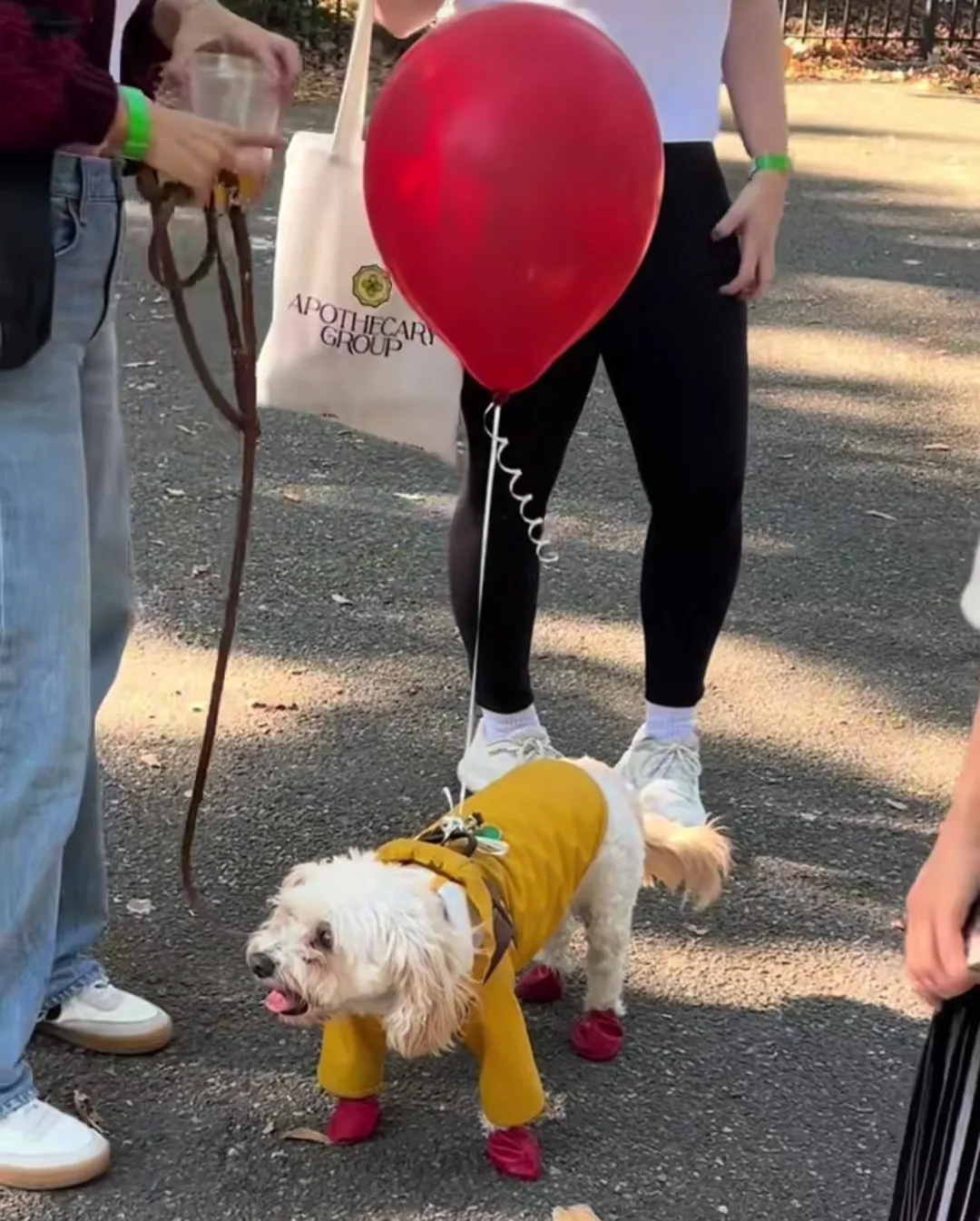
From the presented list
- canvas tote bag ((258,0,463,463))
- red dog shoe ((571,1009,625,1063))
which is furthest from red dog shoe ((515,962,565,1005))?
canvas tote bag ((258,0,463,463))

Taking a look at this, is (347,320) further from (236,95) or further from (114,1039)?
(114,1039)

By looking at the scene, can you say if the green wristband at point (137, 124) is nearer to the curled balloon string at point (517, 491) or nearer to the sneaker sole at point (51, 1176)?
the curled balloon string at point (517, 491)

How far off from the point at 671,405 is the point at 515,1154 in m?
1.27

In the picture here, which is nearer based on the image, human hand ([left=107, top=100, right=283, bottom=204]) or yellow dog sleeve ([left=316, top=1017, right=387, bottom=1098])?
human hand ([left=107, top=100, right=283, bottom=204])

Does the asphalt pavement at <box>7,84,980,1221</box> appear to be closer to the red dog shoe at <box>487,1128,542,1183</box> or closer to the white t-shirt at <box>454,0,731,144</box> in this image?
the red dog shoe at <box>487,1128,542,1183</box>

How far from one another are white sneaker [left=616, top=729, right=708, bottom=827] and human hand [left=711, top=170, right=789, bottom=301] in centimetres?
86

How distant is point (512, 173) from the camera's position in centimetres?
220

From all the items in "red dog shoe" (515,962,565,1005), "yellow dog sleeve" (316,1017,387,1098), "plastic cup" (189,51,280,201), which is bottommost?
"red dog shoe" (515,962,565,1005)

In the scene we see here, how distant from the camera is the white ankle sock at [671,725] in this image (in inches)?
123

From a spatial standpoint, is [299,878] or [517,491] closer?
[299,878]

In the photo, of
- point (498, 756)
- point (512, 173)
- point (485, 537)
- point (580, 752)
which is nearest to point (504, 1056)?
point (485, 537)

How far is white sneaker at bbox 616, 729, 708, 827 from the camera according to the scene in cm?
301

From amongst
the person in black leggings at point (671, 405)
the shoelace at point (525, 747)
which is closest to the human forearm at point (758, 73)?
the person in black leggings at point (671, 405)

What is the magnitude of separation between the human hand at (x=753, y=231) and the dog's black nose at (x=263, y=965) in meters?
→ 1.40
